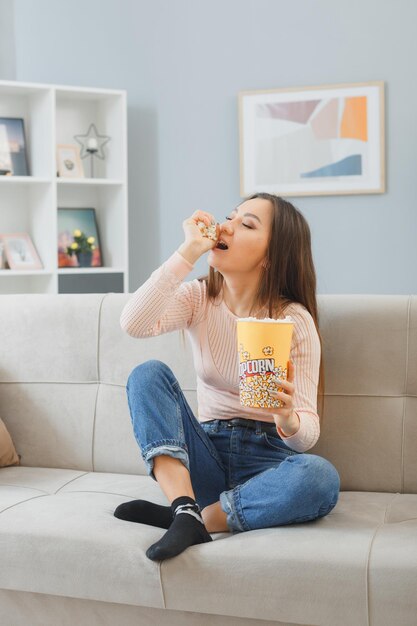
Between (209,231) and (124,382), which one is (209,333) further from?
(124,382)

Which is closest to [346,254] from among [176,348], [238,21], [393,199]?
[393,199]

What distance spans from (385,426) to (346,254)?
7.57ft

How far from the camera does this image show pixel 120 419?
2.31m

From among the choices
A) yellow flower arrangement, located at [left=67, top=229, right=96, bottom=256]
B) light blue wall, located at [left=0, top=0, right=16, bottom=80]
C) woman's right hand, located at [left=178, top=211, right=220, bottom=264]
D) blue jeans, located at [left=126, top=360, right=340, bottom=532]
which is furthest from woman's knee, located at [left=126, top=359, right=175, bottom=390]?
light blue wall, located at [left=0, top=0, right=16, bottom=80]

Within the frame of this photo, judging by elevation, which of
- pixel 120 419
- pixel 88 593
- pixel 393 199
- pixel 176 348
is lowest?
pixel 88 593

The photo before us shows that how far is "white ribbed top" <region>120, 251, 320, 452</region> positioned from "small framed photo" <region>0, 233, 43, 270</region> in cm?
245

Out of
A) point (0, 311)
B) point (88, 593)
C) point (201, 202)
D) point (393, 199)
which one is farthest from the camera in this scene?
point (201, 202)

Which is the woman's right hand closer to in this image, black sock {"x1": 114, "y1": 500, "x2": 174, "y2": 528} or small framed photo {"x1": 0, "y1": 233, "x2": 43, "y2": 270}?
black sock {"x1": 114, "y1": 500, "x2": 174, "y2": 528}

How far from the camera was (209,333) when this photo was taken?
2.07 m

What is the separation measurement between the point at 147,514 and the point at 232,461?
24 cm

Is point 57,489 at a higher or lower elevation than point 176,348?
lower

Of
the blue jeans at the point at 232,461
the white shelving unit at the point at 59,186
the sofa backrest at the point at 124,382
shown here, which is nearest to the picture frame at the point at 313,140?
the white shelving unit at the point at 59,186

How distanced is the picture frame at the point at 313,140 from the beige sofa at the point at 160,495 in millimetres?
2185

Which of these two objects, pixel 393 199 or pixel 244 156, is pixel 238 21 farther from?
pixel 393 199
